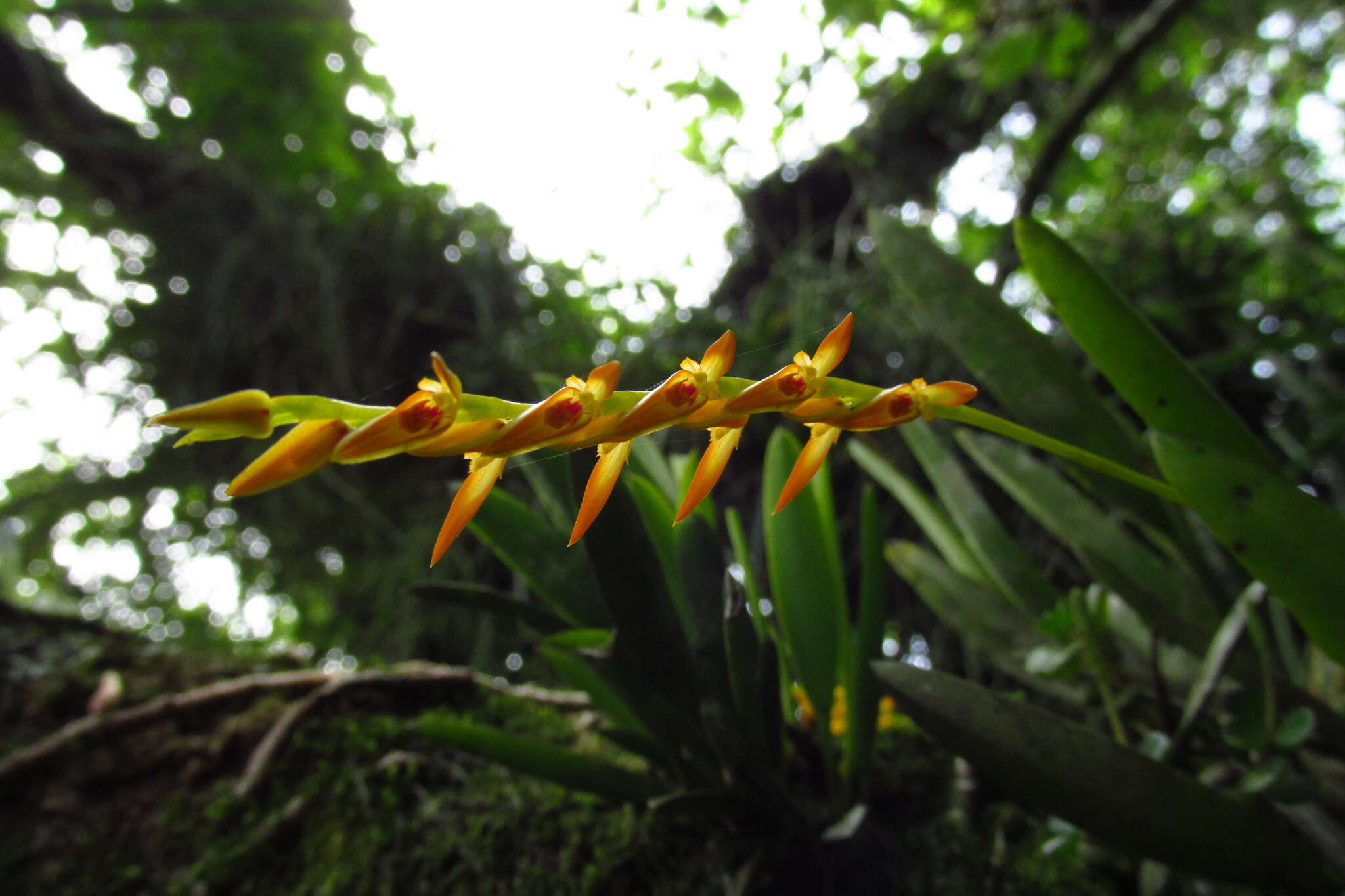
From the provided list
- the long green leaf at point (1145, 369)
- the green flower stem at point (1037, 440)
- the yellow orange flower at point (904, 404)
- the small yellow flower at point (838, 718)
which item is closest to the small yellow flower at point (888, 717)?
the small yellow flower at point (838, 718)

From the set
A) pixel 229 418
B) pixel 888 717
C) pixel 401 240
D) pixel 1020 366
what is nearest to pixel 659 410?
pixel 229 418

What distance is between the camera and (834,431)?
10.2 inches

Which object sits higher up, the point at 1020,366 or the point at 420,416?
the point at 1020,366

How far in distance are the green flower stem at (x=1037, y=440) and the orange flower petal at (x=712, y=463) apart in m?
0.08

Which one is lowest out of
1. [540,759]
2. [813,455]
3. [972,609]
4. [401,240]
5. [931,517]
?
[540,759]

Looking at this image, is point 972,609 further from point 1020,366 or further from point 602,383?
point 602,383

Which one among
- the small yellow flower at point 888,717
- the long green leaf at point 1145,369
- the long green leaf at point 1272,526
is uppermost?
the long green leaf at point 1145,369

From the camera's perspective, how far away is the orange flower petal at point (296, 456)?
19 cm

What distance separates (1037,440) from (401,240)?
1894 mm

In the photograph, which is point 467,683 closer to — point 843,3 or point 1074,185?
point 843,3

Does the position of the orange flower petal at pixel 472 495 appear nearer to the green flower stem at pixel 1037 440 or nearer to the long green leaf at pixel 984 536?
the green flower stem at pixel 1037 440

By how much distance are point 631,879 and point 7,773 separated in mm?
778

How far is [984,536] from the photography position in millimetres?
754

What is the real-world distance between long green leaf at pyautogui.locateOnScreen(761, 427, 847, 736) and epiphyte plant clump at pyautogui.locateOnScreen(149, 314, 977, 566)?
348 mm
